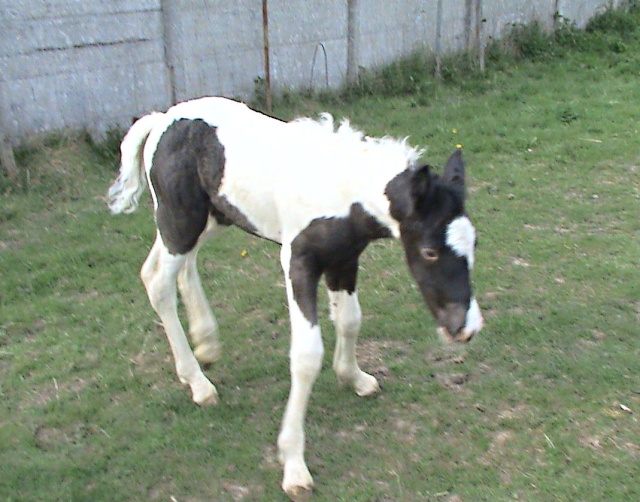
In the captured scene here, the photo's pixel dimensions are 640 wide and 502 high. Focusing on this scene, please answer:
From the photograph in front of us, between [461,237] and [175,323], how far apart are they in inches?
64.5

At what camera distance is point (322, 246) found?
3.11 metres

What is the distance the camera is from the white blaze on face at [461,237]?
285cm

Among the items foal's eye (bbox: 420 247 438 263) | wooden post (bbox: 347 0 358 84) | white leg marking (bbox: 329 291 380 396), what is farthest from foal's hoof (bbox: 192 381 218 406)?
wooden post (bbox: 347 0 358 84)

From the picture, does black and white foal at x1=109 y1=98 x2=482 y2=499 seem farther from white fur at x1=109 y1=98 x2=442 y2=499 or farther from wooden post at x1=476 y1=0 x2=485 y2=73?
wooden post at x1=476 y1=0 x2=485 y2=73

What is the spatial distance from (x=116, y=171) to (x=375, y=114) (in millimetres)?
3046

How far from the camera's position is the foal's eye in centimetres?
288

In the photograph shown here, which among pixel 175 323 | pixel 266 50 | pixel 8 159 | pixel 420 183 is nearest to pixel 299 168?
pixel 420 183

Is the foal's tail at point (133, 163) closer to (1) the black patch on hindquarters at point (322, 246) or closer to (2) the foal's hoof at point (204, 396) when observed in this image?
(2) the foal's hoof at point (204, 396)

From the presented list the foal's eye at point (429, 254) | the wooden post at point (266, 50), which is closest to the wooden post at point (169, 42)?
the wooden post at point (266, 50)

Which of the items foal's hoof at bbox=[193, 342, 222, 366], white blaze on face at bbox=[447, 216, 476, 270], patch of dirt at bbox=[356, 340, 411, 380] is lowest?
patch of dirt at bbox=[356, 340, 411, 380]

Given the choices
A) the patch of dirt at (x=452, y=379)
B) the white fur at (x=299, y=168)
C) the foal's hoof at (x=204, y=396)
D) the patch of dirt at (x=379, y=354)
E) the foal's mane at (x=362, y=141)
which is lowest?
the patch of dirt at (x=379, y=354)

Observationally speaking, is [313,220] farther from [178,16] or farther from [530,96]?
[530,96]

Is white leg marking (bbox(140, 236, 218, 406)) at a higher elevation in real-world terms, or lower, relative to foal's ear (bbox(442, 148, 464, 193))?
lower

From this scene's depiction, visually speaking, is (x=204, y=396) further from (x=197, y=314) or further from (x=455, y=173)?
(x=455, y=173)
